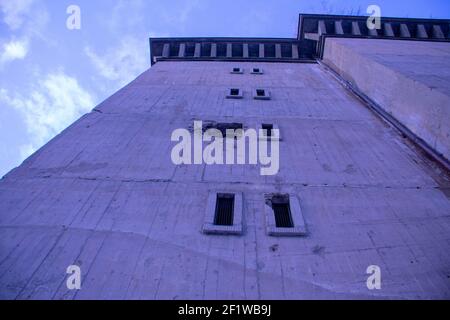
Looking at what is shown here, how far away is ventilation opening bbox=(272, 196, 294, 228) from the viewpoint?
5250 millimetres

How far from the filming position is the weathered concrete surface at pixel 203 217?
4117 millimetres

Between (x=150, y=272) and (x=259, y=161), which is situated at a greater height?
(x=259, y=161)

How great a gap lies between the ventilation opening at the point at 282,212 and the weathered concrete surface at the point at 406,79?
137 inches

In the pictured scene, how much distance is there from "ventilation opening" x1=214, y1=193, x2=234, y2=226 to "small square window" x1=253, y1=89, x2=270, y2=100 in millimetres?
5199

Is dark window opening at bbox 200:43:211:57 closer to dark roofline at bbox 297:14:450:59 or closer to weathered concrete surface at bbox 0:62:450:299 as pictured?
dark roofline at bbox 297:14:450:59

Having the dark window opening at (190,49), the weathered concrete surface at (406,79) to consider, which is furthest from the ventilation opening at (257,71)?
the dark window opening at (190,49)

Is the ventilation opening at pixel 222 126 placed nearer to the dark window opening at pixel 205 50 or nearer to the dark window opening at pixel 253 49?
the dark window opening at pixel 205 50

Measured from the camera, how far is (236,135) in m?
7.88

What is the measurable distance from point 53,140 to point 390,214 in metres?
6.96

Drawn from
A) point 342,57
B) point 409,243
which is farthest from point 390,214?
point 342,57

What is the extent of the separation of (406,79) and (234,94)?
4.84 m

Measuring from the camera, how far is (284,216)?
17.9 ft

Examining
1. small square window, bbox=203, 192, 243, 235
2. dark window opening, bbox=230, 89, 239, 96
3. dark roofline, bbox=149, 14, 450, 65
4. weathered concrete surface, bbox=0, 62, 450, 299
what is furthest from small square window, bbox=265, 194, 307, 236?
dark roofline, bbox=149, 14, 450, 65
